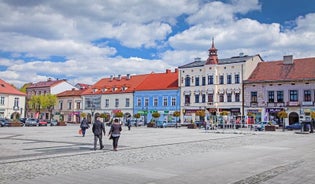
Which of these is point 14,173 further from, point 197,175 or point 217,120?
point 217,120

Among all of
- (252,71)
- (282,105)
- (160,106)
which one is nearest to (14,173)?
(282,105)

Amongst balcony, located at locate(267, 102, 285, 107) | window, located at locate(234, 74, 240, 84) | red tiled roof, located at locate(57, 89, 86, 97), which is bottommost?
balcony, located at locate(267, 102, 285, 107)

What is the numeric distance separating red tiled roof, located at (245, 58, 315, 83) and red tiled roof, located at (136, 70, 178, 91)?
14.7 meters

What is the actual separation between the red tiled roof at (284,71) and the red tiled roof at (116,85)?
24.3 meters

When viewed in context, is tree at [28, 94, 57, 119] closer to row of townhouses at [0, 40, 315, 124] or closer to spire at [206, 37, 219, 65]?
row of townhouses at [0, 40, 315, 124]

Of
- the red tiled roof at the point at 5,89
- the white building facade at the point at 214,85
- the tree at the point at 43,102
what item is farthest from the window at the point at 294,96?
the red tiled roof at the point at 5,89

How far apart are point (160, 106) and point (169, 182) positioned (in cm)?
5474

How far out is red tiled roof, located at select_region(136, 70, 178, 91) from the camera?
63.7 meters

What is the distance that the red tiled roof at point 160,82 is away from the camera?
63.7 meters

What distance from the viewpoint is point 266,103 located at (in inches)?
2034

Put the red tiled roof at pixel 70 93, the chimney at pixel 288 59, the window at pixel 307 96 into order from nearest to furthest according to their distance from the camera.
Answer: the window at pixel 307 96 → the chimney at pixel 288 59 → the red tiled roof at pixel 70 93

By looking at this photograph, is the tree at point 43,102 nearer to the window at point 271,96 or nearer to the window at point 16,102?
the window at point 16,102

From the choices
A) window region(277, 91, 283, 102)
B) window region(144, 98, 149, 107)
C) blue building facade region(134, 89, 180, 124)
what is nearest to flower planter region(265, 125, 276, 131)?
window region(277, 91, 283, 102)

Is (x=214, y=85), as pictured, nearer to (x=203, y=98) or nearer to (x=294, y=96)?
(x=203, y=98)
